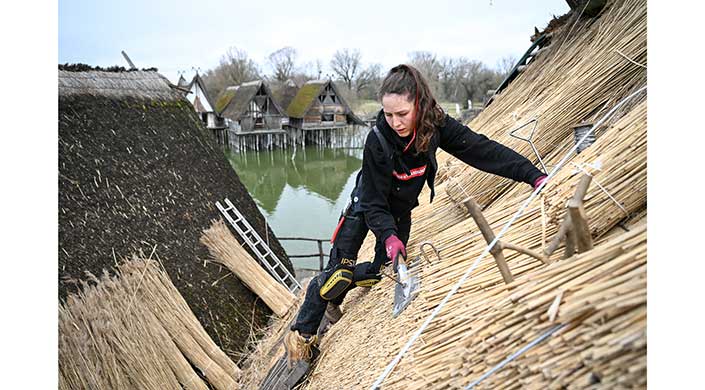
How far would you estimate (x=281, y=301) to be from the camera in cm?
512

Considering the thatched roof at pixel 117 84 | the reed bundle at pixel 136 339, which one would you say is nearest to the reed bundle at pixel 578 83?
the reed bundle at pixel 136 339

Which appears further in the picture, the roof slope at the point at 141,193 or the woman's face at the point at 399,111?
the roof slope at the point at 141,193

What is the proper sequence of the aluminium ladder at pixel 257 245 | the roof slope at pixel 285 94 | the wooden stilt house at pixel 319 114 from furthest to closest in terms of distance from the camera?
the roof slope at pixel 285 94
the wooden stilt house at pixel 319 114
the aluminium ladder at pixel 257 245

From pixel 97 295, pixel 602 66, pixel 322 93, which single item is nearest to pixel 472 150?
pixel 602 66

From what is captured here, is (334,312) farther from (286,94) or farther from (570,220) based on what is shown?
(286,94)

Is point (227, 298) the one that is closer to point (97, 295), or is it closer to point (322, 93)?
point (97, 295)

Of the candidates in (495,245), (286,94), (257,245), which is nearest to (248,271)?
(257,245)

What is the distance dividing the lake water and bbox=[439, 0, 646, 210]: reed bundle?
27.7ft

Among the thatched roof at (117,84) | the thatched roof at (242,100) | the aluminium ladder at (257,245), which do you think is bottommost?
the aluminium ladder at (257,245)

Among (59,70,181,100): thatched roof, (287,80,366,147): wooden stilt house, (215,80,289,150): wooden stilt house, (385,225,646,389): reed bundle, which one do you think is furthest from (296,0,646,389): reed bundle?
(287,80,366,147): wooden stilt house

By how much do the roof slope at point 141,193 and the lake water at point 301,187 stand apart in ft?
19.4

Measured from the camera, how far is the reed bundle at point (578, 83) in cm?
275

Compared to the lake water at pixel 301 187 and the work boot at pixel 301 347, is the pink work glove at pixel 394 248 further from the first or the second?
the lake water at pixel 301 187

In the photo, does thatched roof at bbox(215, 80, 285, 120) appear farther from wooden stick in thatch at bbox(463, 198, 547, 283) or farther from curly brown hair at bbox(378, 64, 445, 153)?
wooden stick in thatch at bbox(463, 198, 547, 283)
